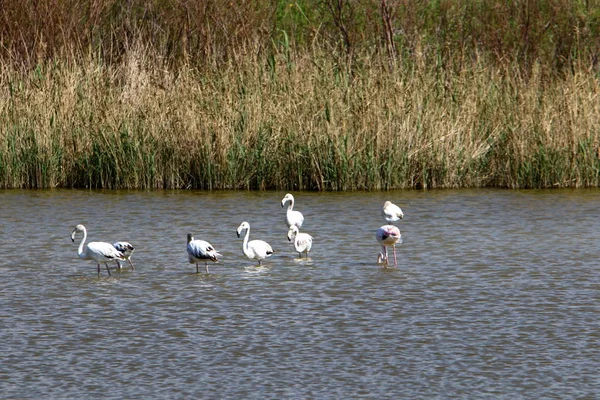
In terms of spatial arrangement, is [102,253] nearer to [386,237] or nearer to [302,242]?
[302,242]

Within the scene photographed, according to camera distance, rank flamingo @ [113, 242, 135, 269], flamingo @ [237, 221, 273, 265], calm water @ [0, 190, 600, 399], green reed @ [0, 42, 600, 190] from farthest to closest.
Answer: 1. green reed @ [0, 42, 600, 190]
2. flamingo @ [237, 221, 273, 265]
3. flamingo @ [113, 242, 135, 269]
4. calm water @ [0, 190, 600, 399]

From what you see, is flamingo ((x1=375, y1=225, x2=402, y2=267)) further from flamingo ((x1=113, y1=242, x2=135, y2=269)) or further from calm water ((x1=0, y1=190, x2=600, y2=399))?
flamingo ((x1=113, y1=242, x2=135, y2=269))

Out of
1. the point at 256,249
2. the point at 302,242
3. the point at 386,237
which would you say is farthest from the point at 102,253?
the point at 386,237

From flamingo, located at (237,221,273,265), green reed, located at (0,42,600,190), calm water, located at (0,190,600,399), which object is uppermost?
green reed, located at (0,42,600,190)

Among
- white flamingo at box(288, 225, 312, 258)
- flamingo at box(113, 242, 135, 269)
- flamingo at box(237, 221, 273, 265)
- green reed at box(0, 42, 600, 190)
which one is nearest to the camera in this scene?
flamingo at box(113, 242, 135, 269)

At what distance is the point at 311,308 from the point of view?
8.40m

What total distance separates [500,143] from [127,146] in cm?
489

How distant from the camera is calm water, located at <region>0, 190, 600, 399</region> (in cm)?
649

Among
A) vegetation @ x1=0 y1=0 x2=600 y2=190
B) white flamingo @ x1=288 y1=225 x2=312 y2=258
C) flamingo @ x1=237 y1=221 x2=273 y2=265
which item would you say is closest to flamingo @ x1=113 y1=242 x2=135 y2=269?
flamingo @ x1=237 y1=221 x2=273 y2=265

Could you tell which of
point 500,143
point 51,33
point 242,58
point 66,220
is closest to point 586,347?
point 66,220

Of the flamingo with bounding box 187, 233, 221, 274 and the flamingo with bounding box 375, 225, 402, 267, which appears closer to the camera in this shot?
the flamingo with bounding box 187, 233, 221, 274

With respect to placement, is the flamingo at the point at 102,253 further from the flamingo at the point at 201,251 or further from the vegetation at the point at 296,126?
the vegetation at the point at 296,126

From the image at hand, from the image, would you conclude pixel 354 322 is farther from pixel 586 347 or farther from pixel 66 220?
pixel 66 220

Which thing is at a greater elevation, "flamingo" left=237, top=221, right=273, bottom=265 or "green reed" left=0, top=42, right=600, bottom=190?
"green reed" left=0, top=42, right=600, bottom=190
